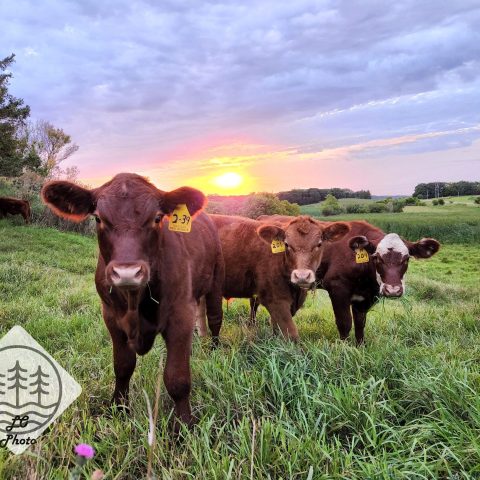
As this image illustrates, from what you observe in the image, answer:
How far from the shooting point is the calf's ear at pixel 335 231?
589cm

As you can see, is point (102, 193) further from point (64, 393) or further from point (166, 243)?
point (64, 393)

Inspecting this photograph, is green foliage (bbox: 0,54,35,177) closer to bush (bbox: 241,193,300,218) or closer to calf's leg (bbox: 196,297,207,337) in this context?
bush (bbox: 241,193,300,218)

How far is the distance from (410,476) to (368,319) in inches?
192

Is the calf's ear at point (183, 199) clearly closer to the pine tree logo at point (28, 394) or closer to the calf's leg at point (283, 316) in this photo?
the pine tree logo at point (28, 394)

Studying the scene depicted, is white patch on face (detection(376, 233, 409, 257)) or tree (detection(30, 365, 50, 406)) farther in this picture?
white patch on face (detection(376, 233, 409, 257))

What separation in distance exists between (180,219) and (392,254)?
144 inches

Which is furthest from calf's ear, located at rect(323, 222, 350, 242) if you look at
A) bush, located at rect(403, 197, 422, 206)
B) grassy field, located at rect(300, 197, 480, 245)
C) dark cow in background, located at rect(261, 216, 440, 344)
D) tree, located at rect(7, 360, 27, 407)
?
bush, located at rect(403, 197, 422, 206)

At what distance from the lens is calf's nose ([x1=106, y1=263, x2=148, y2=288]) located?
2.66 m

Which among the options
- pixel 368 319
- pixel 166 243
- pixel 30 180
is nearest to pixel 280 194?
pixel 30 180

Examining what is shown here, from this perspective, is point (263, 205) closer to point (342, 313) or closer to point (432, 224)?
point (432, 224)

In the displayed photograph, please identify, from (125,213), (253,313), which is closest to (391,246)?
(253,313)

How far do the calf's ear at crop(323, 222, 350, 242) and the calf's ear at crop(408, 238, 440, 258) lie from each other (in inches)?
48.2

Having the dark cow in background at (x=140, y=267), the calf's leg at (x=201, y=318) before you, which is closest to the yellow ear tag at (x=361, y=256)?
the calf's leg at (x=201, y=318)

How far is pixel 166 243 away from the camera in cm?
349
